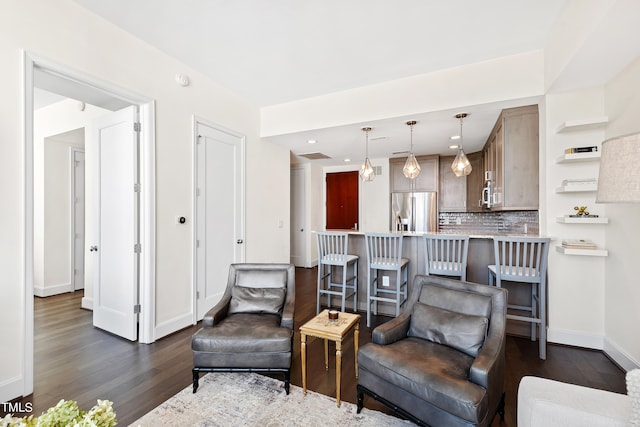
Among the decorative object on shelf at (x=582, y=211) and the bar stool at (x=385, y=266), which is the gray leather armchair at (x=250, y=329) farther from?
the decorative object on shelf at (x=582, y=211)

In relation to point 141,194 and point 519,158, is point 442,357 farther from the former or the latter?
point 141,194

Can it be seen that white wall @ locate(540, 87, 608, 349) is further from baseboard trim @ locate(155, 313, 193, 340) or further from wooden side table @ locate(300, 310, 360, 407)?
baseboard trim @ locate(155, 313, 193, 340)

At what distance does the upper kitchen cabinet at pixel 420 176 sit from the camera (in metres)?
6.12

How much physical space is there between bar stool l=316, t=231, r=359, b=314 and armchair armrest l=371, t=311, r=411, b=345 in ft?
4.90

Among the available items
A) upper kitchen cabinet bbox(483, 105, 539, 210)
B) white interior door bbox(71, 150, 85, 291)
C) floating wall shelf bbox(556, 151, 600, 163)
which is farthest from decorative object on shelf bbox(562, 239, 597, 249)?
white interior door bbox(71, 150, 85, 291)

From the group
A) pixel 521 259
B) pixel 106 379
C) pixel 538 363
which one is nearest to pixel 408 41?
pixel 521 259

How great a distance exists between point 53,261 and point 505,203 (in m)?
6.57

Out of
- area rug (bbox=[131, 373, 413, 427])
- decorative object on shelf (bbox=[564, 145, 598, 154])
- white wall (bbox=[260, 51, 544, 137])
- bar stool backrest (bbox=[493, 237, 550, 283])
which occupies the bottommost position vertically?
area rug (bbox=[131, 373, 413, 427])

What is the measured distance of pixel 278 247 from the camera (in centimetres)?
505

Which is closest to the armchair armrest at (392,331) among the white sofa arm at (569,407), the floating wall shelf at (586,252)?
the white sofa arm at (569,407)

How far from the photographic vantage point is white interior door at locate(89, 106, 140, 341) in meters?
2.98

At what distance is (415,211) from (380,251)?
3047 millimetres

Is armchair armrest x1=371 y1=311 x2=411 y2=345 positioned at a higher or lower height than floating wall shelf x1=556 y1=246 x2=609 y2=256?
lower

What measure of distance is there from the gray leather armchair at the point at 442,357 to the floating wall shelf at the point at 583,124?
192 centimetres
